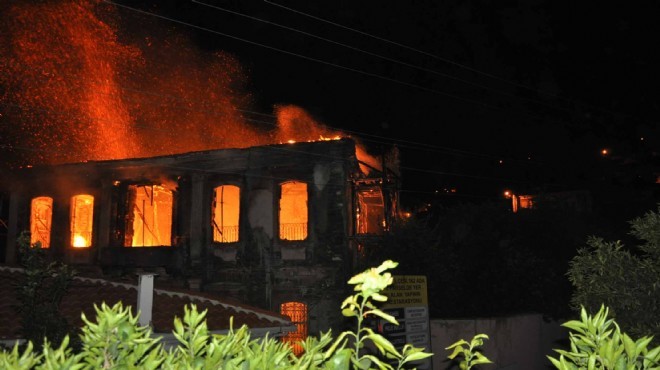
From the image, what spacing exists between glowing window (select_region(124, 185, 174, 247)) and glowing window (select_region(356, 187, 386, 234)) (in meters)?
8.56

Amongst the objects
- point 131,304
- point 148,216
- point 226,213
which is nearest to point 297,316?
point 226,213

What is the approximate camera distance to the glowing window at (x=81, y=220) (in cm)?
2264

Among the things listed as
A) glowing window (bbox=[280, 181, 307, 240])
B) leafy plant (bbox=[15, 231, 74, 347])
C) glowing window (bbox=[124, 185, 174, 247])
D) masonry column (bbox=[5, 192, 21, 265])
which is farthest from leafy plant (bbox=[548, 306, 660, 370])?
masonry column (bbox=[5, 192, 21, 265])

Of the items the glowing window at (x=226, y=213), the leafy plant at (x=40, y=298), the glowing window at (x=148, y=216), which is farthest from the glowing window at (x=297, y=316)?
the leafy plant at (x=40, y=298)

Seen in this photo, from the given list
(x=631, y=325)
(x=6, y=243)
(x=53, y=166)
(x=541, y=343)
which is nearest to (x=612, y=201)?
(x=541, y=343)

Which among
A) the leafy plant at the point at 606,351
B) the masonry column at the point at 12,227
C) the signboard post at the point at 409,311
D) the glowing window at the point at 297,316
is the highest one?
the masonry column at the point at 12,227

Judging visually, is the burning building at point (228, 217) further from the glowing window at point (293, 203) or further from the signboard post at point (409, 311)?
the signboard post at point (409, 311)

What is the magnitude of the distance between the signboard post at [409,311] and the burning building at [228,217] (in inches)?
243

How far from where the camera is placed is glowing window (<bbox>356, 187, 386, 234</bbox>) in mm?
21438

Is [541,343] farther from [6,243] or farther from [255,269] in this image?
[6,243]

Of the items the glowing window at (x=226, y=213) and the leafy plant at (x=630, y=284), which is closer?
the leafy plant at (x=630, y=284)

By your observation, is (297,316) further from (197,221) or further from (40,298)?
(40,298)

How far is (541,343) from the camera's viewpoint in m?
16.0

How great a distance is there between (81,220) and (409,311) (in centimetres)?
1770
